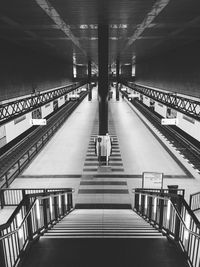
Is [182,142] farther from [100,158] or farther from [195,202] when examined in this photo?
[195,202]

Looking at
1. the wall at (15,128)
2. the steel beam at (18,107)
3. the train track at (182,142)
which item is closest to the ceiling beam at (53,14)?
the steel beam at (18,107)

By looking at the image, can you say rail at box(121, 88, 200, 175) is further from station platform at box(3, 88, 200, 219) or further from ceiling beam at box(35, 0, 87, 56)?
ceiling beam at box(35, 0, 87, 56)

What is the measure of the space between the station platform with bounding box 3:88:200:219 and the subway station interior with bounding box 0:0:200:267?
6 centimetres

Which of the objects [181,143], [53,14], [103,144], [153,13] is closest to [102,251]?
[53,14]

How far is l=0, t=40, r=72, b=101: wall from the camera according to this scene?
15.8 meters

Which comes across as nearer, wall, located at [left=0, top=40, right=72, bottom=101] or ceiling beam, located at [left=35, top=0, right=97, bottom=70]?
ceiling beam, located at [left=35, top=0, right=97, bottom=70]

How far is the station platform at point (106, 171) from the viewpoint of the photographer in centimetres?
1284

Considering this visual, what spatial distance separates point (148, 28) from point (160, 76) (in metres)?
14.8

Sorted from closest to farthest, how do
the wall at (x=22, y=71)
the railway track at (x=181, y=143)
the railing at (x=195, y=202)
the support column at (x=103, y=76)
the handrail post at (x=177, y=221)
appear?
the handrail post at (x=177, y=221)
the railing at (x=195, y=202)
the support column at (x=103, y=76)
the wall at (x=22, y=71)
the railway track at (x=181, y=143)

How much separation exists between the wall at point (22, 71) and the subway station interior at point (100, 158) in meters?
0.08

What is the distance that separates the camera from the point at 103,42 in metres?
13.6

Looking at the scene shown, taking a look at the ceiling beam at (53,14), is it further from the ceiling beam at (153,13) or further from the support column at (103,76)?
the ceiling beam at (153,13)

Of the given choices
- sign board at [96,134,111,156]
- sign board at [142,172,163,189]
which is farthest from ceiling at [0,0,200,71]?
sign board at [142,172,163,189]

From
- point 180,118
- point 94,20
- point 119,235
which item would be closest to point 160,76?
point 180,118
